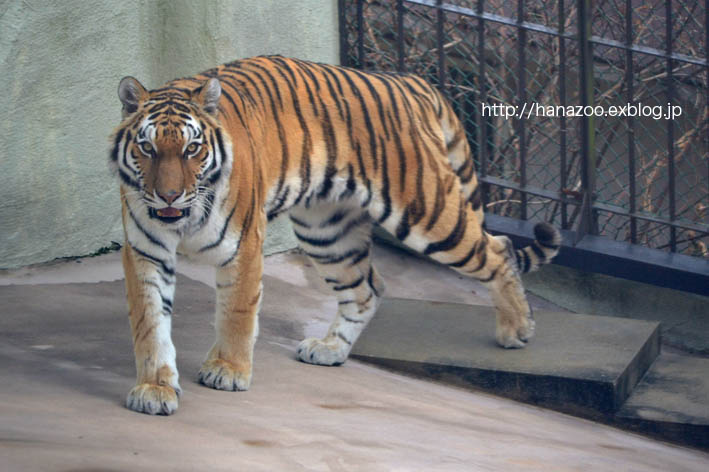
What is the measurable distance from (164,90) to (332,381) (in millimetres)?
1381

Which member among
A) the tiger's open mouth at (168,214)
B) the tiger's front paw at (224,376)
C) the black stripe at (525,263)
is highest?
the tiger's open mouth at (168,214)

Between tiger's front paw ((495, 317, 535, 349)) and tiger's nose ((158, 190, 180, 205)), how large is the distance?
6.29 ft

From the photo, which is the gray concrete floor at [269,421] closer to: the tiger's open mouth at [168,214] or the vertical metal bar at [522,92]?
the tiger's open mouth at [168,214]

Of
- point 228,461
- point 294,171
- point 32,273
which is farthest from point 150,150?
point 32,273

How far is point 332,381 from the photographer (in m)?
4.52

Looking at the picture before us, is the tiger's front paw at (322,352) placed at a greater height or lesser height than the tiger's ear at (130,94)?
lesser

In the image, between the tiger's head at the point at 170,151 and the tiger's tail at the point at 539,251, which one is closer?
the tiger's head at the point at 170,151

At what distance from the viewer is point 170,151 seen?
3717mm

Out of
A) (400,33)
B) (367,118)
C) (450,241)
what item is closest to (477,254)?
(450,241)

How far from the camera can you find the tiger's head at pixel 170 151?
3.69 meters

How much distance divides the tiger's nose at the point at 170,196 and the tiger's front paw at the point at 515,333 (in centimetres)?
192

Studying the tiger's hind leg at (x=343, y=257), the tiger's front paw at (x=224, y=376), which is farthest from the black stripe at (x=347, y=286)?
the tiger's front paw at (x=224, y=376)

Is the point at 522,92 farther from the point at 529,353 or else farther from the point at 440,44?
the point at 529,353

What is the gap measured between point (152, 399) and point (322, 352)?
1.35m
